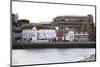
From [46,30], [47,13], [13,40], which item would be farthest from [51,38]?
[13,40]

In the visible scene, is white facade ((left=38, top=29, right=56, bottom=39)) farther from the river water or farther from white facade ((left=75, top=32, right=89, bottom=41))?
white facade ((left=75, top=32, right=89, bottom=41))

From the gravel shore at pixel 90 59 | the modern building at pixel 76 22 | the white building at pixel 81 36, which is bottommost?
the gravel shore at pixel 90 59

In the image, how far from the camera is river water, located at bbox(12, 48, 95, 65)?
93.4 inches

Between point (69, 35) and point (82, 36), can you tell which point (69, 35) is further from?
point (82, 36)

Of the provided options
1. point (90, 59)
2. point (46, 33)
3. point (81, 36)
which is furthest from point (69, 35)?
point (90, 59)

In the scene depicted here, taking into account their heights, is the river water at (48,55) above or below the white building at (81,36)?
below

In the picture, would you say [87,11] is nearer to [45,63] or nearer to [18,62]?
[45,63]

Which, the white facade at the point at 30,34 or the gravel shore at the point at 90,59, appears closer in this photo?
the white facade at the point at 30,34

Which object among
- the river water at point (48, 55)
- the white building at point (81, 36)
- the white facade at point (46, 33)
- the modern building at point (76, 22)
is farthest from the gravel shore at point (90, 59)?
the white facade at point (46, 33)

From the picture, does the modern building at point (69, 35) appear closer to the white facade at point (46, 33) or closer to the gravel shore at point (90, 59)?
the white facade at point (46, 33)

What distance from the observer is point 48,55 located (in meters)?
2.50

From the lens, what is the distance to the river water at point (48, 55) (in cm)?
237

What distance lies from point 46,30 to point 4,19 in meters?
0.53

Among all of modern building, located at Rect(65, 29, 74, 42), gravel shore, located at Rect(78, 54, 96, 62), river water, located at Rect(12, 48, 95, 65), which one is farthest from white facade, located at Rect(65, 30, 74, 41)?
gravel shore, located at Rect(78, 54, 96, 62)
